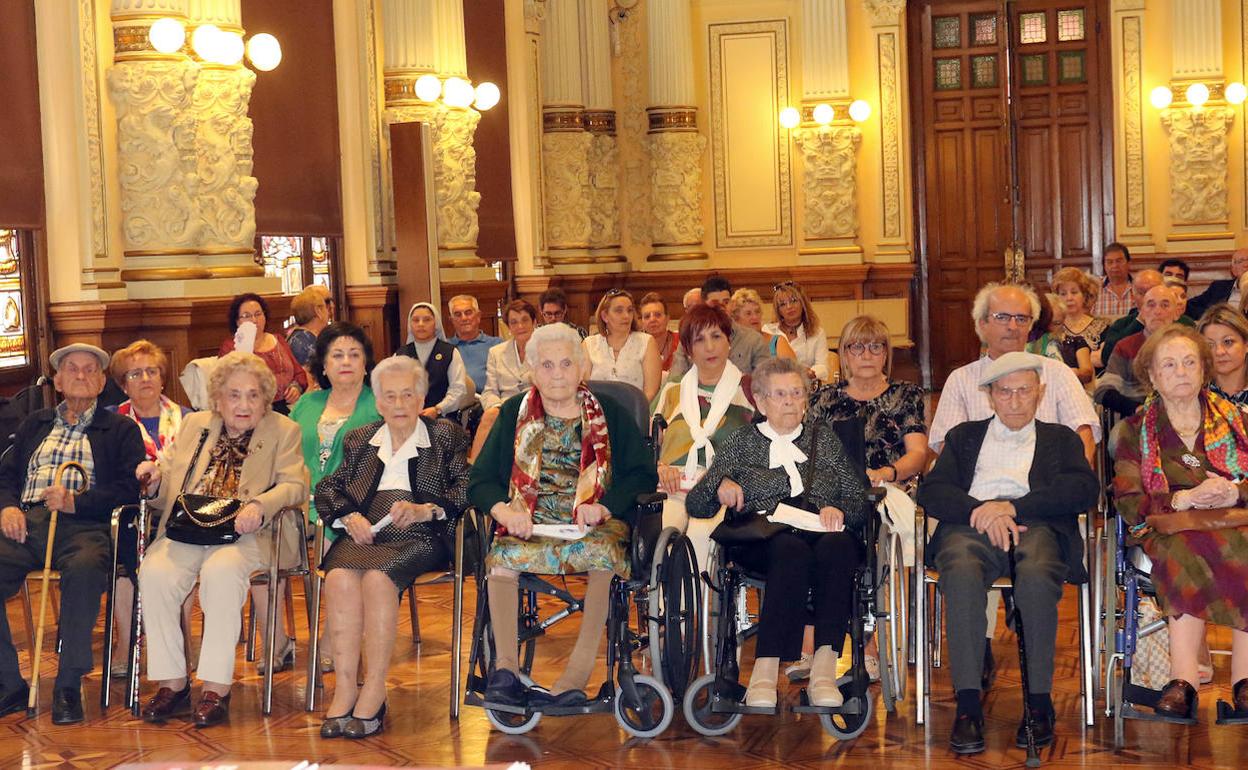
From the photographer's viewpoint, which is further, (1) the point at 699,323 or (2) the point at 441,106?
(2) the point at 441,106

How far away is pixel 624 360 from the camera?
829cm

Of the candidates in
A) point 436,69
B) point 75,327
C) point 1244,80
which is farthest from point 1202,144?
point 75,327

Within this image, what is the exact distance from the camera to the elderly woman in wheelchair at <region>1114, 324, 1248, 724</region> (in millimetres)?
4629

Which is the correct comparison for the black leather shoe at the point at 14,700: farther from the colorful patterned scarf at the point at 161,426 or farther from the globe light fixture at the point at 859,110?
the globe light fixture at the point at 859,110

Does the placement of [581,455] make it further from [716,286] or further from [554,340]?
[716,286]

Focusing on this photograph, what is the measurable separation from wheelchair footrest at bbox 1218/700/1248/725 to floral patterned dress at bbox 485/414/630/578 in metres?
1.82

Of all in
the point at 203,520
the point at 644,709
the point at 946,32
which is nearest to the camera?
the point at 644,709

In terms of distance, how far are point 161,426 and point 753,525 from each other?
243 cm

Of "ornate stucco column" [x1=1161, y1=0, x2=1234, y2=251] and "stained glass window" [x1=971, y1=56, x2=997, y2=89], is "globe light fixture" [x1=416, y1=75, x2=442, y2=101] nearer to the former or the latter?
"stained glass window" [x1=971, y1=56, x2=997, y2=89]

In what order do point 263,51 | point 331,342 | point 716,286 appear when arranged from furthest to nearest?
point 716,286
point 263,51
point 331,342

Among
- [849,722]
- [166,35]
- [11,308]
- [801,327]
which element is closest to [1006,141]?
[801,327]

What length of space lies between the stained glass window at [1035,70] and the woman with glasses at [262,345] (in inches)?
356

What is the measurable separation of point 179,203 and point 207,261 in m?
0.33

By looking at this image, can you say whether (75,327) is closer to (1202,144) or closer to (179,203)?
(179,203)
